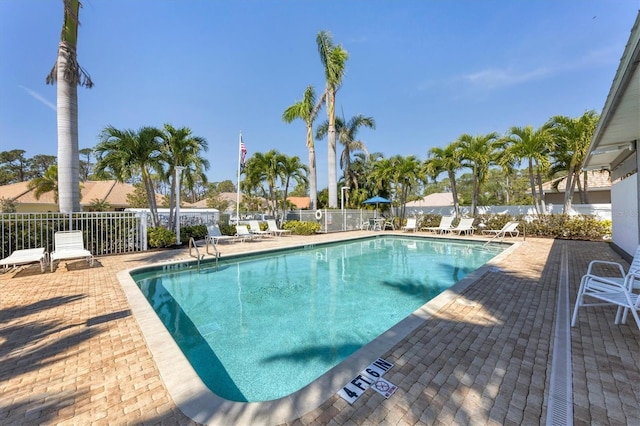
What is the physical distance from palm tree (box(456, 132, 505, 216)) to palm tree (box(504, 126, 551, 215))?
773mm

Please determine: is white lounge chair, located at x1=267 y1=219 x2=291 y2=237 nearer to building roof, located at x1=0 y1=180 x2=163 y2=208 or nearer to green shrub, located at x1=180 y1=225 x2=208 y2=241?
green shrub, located at x1=180 y1=225 x2=208 y2=241

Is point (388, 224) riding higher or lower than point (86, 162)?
lower

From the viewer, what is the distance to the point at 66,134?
9.30 m

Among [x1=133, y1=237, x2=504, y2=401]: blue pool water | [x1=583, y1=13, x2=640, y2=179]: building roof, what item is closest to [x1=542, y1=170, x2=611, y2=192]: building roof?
[x1=583, y1=13, x2=640, y2=179]: building roof

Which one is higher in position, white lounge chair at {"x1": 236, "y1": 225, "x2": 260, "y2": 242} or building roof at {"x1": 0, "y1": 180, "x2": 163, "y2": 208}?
building roof at {"x1": 0, "y1": 180, "x2": 163, "y2": 208}

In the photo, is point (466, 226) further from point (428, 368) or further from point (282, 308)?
point (428, 368)

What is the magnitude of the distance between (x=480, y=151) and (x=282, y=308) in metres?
15.7

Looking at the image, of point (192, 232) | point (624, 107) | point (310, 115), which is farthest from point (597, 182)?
point (192, 232)

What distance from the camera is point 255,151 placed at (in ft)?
65.5

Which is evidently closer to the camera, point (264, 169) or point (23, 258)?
point (23, 258)

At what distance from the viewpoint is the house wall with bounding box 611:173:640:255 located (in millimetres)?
6936

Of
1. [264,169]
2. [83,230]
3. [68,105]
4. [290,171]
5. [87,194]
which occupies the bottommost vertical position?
[83,230]

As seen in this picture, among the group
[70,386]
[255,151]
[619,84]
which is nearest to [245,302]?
[70,386]

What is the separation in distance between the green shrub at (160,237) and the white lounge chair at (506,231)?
49.0 feet
